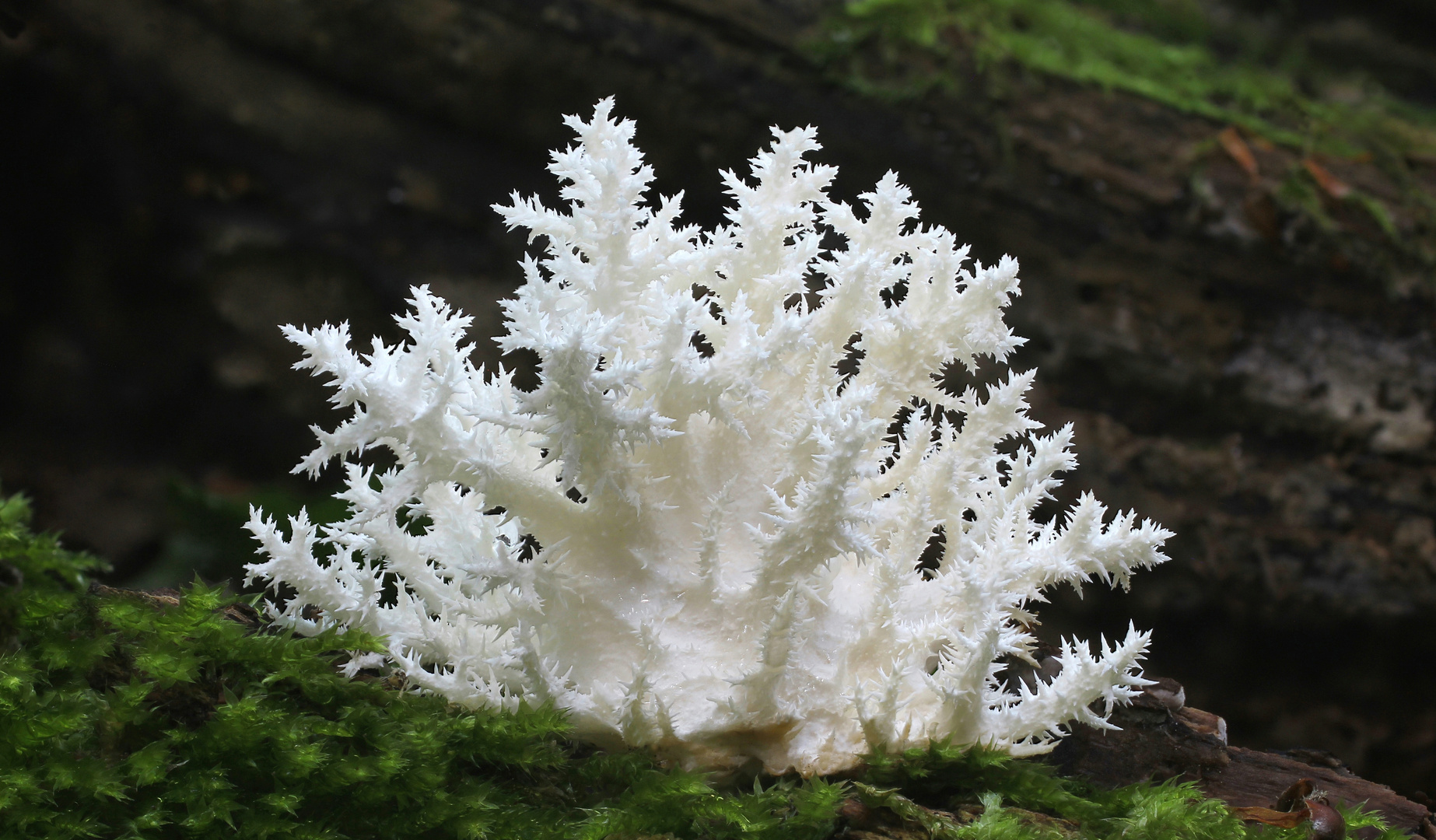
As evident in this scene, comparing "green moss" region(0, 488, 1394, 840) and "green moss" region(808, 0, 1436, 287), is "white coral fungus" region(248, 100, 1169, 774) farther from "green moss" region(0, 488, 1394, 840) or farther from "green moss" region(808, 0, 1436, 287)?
"green moss" region(808, 0, 1436, 287)

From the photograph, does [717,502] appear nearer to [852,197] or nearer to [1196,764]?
[1196,764]

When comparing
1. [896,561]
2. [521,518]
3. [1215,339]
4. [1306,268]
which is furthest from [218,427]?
[1306,268]

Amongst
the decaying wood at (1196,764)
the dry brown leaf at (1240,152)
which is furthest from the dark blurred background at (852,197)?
the decaying wood at (1196,764)

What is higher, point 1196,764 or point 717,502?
point 717,502

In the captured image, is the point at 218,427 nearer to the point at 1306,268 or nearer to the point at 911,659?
the point at 911,659

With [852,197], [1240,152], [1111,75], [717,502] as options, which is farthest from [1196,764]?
[1111,75]
